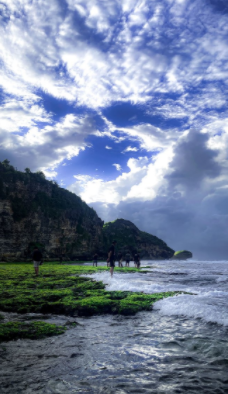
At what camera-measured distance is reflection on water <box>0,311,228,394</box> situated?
14.0 ft

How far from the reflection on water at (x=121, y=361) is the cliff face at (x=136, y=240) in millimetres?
140260

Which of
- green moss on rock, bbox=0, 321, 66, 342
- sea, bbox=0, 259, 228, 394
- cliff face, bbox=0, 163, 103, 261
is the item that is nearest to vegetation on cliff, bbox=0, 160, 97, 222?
cliff face, bbox=0, 163, 103, 261

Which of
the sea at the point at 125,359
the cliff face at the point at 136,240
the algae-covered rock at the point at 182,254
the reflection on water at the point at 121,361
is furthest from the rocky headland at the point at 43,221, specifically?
the algae-covered rock at the point at 182,254

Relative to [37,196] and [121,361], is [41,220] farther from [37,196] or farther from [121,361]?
[121,361]

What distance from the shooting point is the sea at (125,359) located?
169 inches

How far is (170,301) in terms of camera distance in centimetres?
1116

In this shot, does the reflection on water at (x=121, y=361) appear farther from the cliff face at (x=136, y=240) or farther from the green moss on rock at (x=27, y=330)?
the cliff face at (x=136, y=240)

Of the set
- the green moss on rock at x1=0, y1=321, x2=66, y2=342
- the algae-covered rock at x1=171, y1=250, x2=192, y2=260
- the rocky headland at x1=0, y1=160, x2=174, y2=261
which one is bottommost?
the algae-covered rock at x1=171, y1=250, x2=192, y2=260

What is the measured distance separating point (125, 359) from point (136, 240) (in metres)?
157

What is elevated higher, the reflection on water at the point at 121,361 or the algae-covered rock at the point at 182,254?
the reflection on water at the point at 121,361

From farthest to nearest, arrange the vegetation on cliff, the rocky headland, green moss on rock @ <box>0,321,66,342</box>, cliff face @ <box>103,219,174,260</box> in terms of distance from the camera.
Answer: cliff face @ <box>103,219,174,260</box>, the vegetation on cliff, the rocky headland, green moss on rock @ <box>0,321,66,342</box>

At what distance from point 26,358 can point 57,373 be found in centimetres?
116

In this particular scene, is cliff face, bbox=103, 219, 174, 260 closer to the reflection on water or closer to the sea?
the sea

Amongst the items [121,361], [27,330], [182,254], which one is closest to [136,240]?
[182,254]
